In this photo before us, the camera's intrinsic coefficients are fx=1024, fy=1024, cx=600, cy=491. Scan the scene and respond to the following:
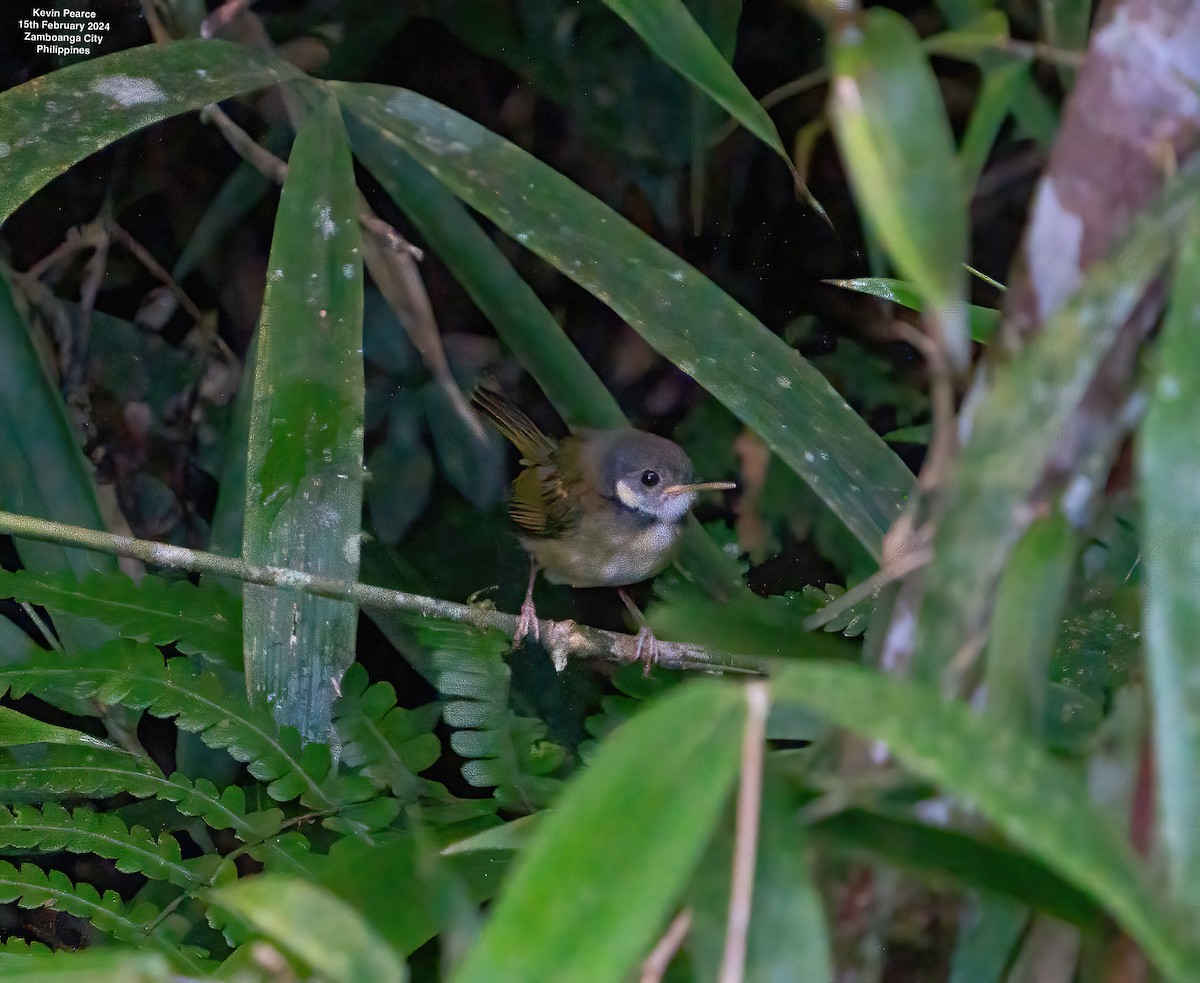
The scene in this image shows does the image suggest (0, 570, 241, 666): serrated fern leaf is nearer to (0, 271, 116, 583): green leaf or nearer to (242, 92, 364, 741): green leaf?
(242, 92, 364, 741): green leaf

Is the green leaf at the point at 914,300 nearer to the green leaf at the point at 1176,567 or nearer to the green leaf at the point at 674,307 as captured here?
the green leaf at the point at 674,307

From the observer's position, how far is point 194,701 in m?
0.97

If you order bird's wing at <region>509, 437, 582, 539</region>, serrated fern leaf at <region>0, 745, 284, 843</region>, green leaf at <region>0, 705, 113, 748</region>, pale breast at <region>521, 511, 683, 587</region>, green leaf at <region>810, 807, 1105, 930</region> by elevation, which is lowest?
pale breast at <region>521, 511, 683, 587</region>

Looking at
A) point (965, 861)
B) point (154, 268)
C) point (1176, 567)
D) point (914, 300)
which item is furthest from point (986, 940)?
point (154, 268)

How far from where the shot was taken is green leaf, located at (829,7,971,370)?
382mm

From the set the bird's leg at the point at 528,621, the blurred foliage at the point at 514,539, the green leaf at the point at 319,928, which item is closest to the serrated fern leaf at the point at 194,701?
the blurred foliage at the point at 514,539

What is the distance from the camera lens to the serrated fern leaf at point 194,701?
0.97m

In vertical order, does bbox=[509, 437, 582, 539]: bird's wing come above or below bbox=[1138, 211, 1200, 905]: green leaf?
below

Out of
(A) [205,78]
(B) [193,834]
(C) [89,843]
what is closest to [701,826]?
(C) [89,843]

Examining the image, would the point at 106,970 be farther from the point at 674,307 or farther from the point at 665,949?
the point at 674,307

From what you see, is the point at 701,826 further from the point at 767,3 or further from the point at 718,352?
the point at 767,3

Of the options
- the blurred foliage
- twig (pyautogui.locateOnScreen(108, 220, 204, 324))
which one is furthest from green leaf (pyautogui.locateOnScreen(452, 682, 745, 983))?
twig (pyautogui.locateOnScreen(108, 220, 204, 324))

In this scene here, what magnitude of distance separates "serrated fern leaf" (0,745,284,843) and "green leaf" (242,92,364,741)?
0.09 metres

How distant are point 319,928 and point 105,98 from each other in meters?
0.92
